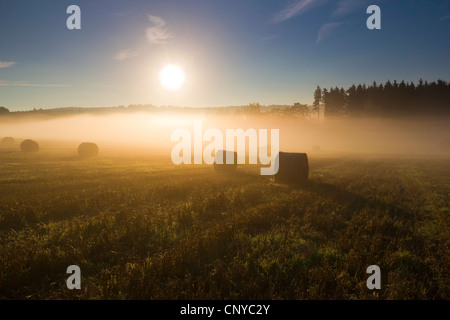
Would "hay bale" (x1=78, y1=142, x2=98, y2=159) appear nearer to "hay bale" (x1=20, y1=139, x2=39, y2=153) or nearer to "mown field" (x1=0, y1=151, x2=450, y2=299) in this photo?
"hay bale" (x1=20, y1=139, x2=39, y2=153)

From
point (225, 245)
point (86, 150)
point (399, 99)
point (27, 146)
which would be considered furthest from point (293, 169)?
point (399, 99)

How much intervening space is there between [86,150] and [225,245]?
3262 centimetres

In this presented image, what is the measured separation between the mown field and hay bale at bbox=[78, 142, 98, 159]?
2215 centimetres

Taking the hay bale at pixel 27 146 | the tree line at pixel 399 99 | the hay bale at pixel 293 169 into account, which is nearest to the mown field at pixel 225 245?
the hay bale at pixel 293 169

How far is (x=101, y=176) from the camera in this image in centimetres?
1702

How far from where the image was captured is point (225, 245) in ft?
20.3

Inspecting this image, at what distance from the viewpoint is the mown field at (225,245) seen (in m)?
4.43

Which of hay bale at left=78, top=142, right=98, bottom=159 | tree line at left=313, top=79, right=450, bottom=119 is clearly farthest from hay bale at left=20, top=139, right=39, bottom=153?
tree line at left=313, top=79, right=450, bottom=119

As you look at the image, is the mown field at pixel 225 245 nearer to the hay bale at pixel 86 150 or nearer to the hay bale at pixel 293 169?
→ the hay bale at pixel 293 169

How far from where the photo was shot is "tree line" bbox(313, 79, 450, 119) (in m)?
75.8

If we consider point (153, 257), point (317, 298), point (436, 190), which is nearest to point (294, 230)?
point (317, 298)

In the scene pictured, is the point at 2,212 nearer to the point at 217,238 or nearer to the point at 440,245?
the point at 217,238

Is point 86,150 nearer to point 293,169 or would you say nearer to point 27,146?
point 27,146

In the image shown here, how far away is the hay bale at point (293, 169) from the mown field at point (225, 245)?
3053mm
